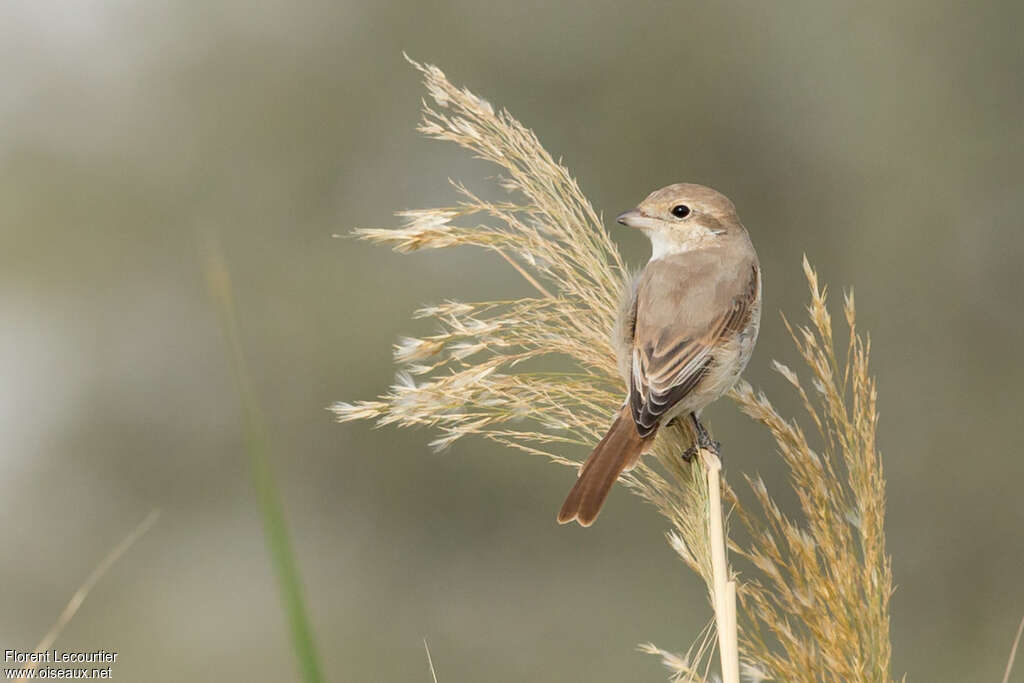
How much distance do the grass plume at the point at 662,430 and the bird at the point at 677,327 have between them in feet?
0.20

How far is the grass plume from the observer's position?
6.69 feet

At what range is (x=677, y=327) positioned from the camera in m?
2.89

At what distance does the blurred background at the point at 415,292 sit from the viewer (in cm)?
975

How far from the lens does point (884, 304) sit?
10469mm

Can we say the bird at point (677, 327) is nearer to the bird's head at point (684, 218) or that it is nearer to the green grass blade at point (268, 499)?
the bird's head at point (684, 218)

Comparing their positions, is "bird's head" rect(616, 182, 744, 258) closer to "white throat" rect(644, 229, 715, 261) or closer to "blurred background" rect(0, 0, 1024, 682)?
"white throat" rect(644, 229, 715, 261)

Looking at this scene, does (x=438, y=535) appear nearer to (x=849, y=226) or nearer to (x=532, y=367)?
(x=532, y=367)

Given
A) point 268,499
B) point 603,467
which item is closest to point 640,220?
point 603,467

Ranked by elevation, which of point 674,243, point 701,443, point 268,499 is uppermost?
point 674,243

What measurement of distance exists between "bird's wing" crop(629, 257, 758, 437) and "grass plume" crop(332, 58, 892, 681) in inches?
2.7

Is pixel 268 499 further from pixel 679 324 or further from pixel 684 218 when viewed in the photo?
pixel 684 218

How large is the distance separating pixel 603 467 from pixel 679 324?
588 mm

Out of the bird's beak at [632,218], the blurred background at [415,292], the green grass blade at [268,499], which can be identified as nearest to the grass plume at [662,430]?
the bird's beak at [632,218]

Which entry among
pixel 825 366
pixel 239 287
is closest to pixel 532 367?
pixel 239 287
